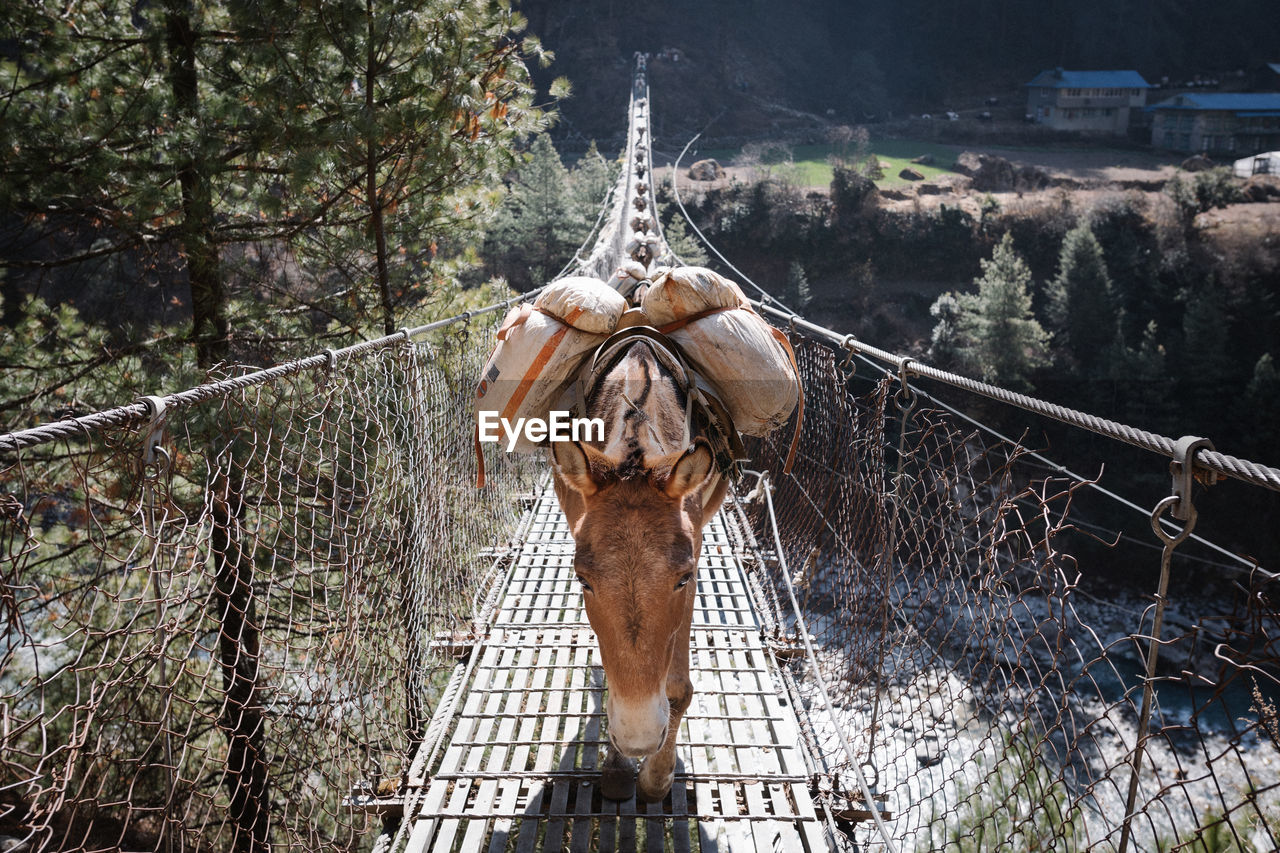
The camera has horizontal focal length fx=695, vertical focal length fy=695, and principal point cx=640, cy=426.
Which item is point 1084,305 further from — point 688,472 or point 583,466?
point 583,466

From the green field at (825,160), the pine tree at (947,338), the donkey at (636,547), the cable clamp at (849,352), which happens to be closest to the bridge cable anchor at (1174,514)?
the donkey at (636,547)

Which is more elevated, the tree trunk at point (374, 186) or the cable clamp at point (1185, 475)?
the tree trunk at point (374, 186)

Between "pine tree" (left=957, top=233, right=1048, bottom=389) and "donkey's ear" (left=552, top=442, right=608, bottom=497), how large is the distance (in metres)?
19.1

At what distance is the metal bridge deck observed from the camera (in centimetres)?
193

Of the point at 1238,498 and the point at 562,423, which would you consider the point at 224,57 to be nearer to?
the point at 562,423

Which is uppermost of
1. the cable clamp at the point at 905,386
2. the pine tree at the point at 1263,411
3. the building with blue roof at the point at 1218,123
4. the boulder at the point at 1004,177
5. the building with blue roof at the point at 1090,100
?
the building with blue roof at the point at 1090,100

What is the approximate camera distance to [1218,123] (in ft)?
98.2

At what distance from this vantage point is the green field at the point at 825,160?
2691cm

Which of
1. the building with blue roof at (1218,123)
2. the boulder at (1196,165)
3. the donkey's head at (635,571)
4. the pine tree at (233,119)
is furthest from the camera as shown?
the building with blue roof at (1218,123)

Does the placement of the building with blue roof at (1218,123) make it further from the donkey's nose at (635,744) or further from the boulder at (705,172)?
the donkey's nose at (635,744)

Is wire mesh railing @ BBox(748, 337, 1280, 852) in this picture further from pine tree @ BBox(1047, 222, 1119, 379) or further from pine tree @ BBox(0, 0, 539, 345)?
pine tree @ BBox(1047, 222, 1119, 379)

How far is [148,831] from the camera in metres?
4.67

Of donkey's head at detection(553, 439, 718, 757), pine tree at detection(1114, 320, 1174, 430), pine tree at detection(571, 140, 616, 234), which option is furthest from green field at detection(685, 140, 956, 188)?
donkey's head at detection(553, 439, 718, 757)

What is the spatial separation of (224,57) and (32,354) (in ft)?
5.96
